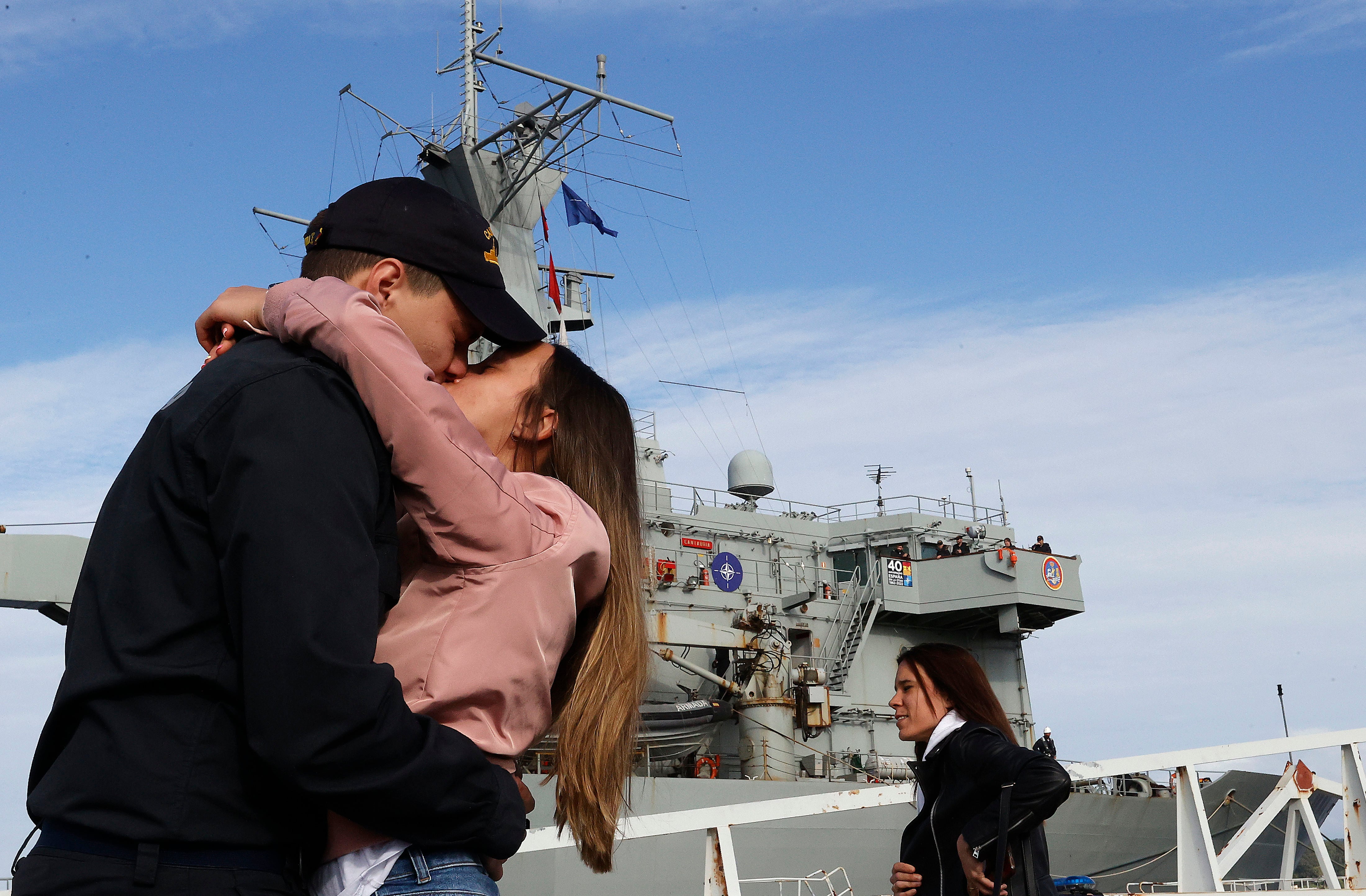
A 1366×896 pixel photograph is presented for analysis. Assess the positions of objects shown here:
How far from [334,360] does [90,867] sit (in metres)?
0.68

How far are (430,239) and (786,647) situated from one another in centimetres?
1744

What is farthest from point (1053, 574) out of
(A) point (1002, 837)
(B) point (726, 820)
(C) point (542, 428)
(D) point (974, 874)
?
(C) point (542, 428)

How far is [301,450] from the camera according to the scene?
1.57 meters

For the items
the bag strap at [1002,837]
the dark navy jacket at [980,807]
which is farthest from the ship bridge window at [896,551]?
the bag strap at [1002,837]

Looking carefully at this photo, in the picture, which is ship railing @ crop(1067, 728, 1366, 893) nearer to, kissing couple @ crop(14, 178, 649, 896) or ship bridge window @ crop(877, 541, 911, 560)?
kissing couple @ crop(14, 178, 649, 896)

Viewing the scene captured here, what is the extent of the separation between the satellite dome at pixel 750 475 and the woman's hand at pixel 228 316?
2084cm

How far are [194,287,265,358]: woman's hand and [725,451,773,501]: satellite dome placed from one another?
68.4ft

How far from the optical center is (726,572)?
62.5 ft

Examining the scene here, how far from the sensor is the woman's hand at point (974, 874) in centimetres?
345

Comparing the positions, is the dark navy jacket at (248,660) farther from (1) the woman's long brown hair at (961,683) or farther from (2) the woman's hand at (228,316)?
(1) the woman's long brown hair at (961,683)

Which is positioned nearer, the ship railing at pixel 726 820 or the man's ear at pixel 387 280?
the man's ear at pixel 387 280

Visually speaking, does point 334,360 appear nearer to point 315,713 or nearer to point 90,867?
point 315,713

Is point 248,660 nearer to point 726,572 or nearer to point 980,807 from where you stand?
point 980,807

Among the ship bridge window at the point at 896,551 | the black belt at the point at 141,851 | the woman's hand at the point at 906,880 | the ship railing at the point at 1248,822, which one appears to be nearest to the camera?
the black belt at the point at 141,851
